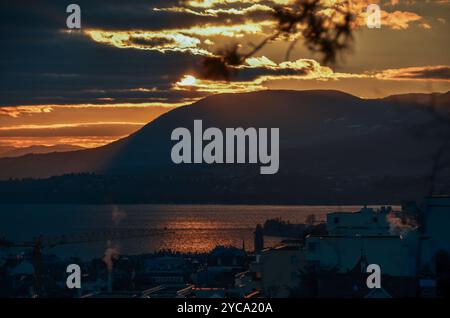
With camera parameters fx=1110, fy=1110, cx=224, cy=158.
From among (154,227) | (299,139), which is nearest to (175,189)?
(299,139)

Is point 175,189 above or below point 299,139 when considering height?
below

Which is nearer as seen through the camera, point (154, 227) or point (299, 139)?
point (154, 227)

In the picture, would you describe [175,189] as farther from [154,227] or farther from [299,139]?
[154,227]

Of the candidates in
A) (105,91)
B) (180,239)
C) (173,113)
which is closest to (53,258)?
Answer: (105,91)

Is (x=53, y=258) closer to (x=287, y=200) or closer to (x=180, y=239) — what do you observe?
(x=180, y=239)

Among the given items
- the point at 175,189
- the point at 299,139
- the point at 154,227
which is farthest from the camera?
the point at 299,139

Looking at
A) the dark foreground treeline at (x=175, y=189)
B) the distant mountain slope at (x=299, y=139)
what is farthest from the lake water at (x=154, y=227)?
the distant mountain slope at (x=299, y=139)

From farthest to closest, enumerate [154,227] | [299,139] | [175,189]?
1. [299,139]
2. [175,189]
3. [154,227]

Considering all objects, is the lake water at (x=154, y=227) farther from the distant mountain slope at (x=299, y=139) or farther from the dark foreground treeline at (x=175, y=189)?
the distant mountain slope at (x=299, y=139)
